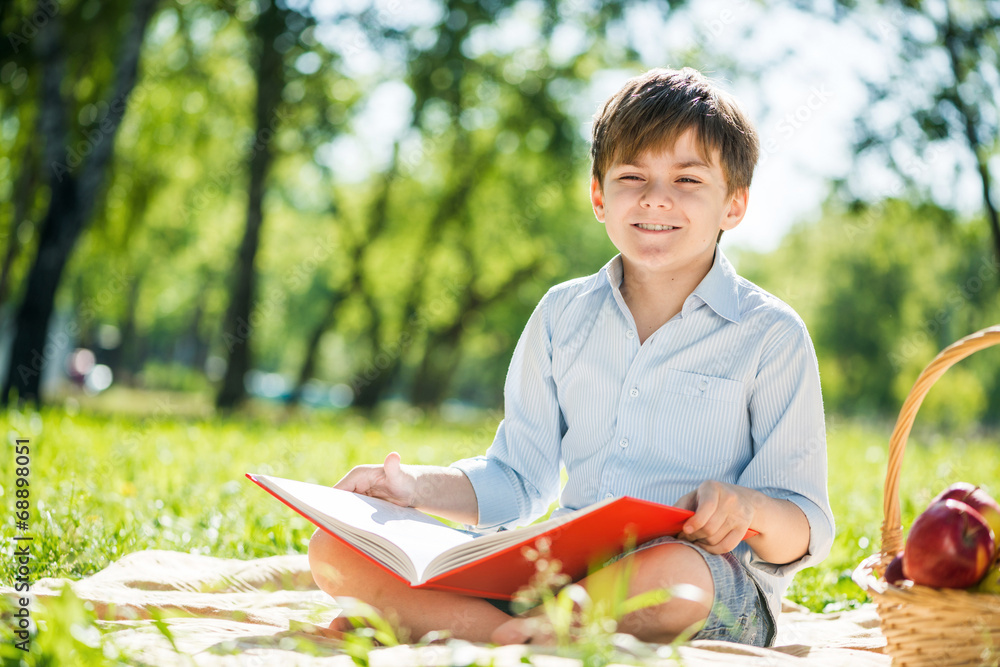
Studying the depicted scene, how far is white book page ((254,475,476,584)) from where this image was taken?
1.89 m

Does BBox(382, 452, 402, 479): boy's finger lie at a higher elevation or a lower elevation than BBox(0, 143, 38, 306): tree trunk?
lower

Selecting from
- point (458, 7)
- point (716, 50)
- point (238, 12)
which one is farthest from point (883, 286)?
point (238, 12)

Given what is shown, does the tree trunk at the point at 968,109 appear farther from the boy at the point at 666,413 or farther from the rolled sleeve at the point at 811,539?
the rolled sleeve at the point at 811,539

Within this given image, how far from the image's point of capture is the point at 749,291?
7.96 ft

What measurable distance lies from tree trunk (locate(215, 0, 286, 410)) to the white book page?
9936 millimetres

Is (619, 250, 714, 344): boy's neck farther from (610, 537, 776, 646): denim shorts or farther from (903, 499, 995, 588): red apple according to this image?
(903, 499, 995, 588): red apple

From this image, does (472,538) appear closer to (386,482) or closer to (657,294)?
(386,482)

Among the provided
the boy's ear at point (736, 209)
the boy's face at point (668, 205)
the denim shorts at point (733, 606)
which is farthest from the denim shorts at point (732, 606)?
the boy's ear at point (736, 209)

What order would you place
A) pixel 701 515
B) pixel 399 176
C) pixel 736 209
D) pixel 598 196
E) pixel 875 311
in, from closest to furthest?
pixel 701 515
pixel 736 209
pixel 598 196
pixel 399 176
pixel 875 311

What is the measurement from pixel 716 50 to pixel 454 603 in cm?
1053

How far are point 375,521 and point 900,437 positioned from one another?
1213 millimetres

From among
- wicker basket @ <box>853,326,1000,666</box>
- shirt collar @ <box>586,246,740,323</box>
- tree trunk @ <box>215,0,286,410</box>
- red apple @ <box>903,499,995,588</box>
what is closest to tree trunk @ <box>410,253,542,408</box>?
tree trunk @ <box>215,0,286,410</box>

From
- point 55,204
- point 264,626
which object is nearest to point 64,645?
point 264,626

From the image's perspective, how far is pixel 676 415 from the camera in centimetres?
231
